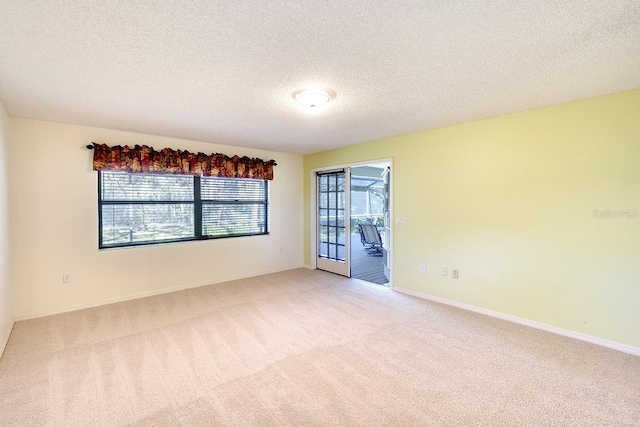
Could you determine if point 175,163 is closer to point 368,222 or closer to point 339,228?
point 339,228

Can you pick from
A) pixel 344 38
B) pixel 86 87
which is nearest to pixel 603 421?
pixel 344 38

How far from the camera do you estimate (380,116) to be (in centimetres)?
337

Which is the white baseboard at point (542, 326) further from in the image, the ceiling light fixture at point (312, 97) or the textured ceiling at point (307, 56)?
the ceiling light fixture at point (312, 97)

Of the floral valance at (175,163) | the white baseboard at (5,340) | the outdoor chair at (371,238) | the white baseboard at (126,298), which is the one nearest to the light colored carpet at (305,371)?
the white baseboard at (5,340)

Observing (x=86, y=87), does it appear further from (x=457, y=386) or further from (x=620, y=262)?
(x=620, y=262)

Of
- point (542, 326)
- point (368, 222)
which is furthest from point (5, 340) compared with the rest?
point (368, 222)

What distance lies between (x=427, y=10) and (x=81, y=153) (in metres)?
4.26

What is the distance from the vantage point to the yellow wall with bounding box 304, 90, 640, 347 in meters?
2.67

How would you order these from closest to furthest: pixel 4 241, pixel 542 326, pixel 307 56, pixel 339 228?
pixel 307 56, pixel 4 241, pixel 542 326, pixel 339 228

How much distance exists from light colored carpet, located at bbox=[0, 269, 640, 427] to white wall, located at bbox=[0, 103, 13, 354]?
199 mm

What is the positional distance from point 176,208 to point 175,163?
70cm

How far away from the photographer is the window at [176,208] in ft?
13.1

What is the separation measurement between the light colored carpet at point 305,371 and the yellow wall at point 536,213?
1.26ft

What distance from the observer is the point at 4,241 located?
116 inches
